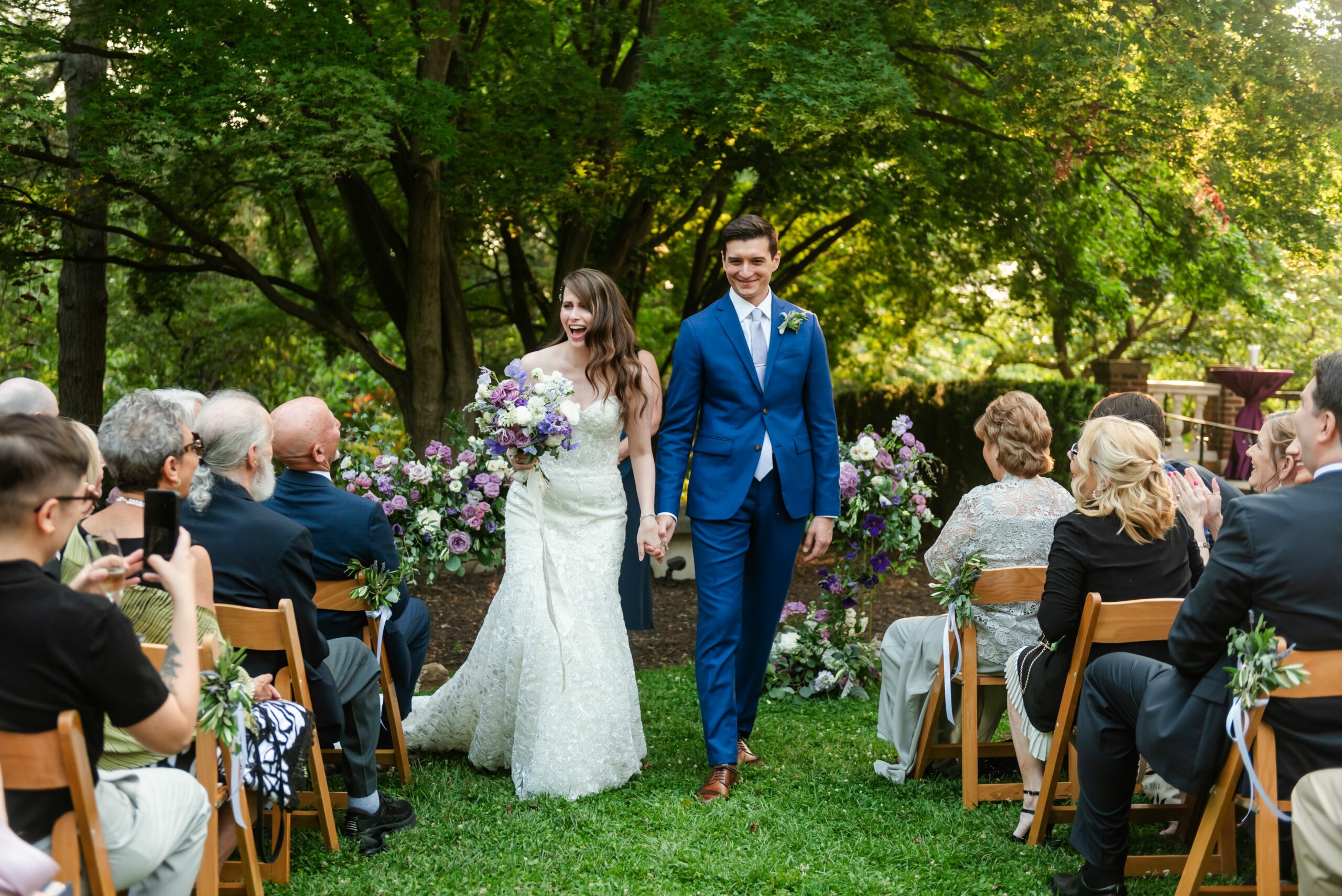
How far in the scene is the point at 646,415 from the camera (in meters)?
5.00

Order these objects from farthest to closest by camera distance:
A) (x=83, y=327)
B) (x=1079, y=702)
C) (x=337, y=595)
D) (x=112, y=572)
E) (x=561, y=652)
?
1. (x=83, y=327)
2. (x=561, y=652)
3. (x=337, y=595)
4. (x=1079, y=702)
5. (x=112, y=572)

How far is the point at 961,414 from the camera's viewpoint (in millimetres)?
12398

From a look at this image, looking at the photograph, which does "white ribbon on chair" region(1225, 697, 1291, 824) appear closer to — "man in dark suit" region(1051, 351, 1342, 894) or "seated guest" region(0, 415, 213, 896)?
"man in dark suit" region(1051, 351, 1342, 894)

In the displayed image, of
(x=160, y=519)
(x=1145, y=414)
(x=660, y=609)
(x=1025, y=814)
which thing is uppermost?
(x=1145, y=414)

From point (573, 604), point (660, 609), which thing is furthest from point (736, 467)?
point (660, 609)

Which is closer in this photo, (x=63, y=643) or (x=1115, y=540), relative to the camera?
(x=63, y=643)

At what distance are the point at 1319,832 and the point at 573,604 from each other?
2.83m

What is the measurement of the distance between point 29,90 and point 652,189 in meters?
3.92

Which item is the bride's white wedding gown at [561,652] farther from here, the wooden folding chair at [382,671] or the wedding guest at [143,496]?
the wedding guest at [143,496]

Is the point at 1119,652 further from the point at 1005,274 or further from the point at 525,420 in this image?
the point at 1005,274

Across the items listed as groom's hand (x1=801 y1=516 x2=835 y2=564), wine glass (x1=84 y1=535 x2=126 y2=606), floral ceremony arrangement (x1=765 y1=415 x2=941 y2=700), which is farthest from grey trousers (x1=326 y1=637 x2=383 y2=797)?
floral ceremony arrangement (x1=765 y1=415 x2=941 y2=700)

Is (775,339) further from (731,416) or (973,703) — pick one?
(973,703)

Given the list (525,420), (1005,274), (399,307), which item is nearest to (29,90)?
(399,307)

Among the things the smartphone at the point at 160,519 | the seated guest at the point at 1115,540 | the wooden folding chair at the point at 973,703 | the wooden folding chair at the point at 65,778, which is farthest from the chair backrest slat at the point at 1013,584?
the wooden folding chair at the point at 65,778
